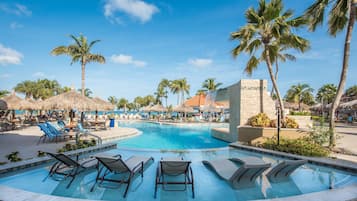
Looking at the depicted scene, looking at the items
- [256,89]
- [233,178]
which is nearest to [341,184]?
[233,178]

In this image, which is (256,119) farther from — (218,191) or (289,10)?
(218,191)

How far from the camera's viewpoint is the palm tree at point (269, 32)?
952cm

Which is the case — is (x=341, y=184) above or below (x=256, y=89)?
below

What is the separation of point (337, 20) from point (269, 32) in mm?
2725

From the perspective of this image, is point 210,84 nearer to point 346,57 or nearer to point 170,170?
point 346,57

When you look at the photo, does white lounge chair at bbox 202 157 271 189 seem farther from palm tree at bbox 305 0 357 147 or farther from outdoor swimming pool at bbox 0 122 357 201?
palm tree at bbox 305 0 357 147

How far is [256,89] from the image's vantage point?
11086 mm

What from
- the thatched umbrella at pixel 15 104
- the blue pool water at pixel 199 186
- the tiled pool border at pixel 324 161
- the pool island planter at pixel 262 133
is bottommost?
the blue pool water at pixel 199 186

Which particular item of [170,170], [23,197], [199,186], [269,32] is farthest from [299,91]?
[23,197]

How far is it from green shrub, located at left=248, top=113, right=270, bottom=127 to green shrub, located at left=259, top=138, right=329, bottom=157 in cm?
190

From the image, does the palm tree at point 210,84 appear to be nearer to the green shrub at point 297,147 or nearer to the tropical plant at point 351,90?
the green shrub at point 297,147

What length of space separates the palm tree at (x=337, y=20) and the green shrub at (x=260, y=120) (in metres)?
2.72

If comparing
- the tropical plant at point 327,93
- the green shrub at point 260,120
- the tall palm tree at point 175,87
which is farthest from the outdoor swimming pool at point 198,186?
the tropical plant at point 327,93

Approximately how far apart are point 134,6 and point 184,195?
499 inches
